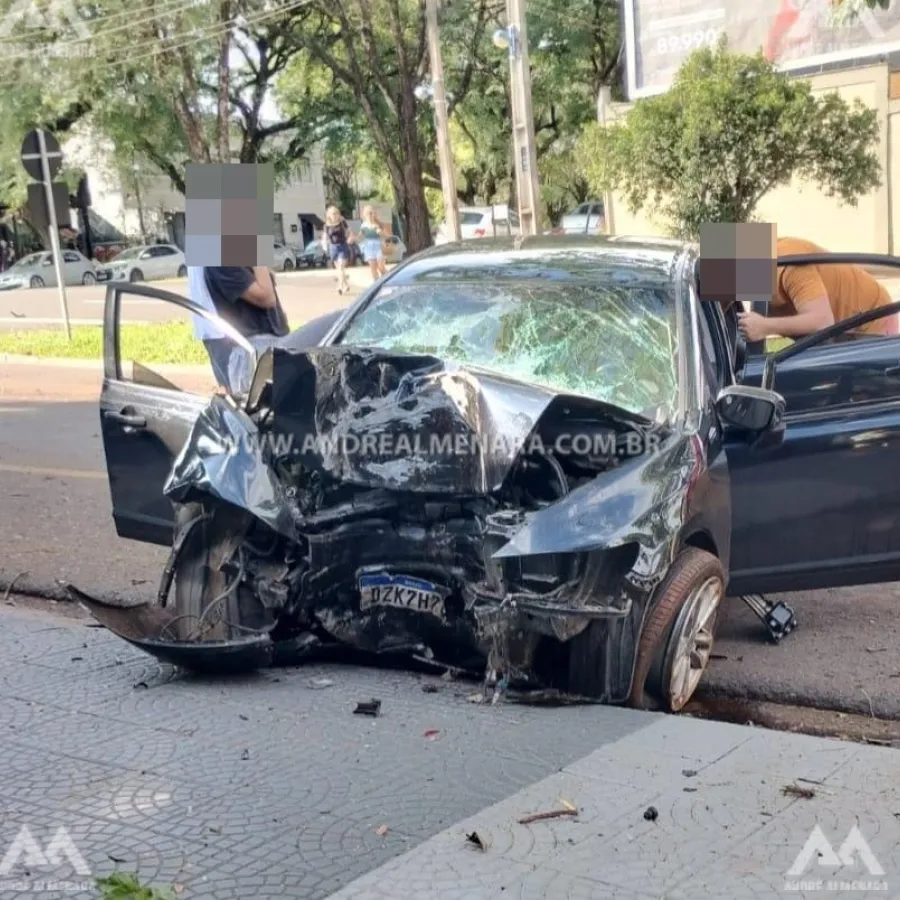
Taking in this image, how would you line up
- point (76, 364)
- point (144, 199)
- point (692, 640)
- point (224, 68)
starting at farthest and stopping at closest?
point (144, 199), point (224, 68), point (76, 364), point (692, 640)

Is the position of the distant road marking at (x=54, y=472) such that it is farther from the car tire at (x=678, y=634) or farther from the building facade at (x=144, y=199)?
the building facade at (x=144, y=199)

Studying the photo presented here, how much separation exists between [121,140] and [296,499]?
107 feet

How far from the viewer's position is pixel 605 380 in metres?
4.81

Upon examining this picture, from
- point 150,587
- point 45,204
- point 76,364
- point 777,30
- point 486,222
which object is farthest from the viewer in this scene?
point 486,222

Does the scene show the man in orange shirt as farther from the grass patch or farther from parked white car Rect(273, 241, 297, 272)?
parked white car Rect(273, 241, 297, 272)

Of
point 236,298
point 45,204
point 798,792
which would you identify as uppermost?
point 45,204

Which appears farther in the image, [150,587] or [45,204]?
[45,204]

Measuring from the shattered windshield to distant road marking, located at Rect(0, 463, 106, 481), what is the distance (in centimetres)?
425

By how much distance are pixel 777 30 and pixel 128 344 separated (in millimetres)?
11802

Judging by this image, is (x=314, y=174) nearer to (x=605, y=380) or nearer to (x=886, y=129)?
(x=886, y=129)

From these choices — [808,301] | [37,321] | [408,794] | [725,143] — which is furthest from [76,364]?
[408,794]

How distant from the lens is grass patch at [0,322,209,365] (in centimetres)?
1553

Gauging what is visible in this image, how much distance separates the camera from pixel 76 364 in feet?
54.1

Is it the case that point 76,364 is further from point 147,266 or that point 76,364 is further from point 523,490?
point 147,266
